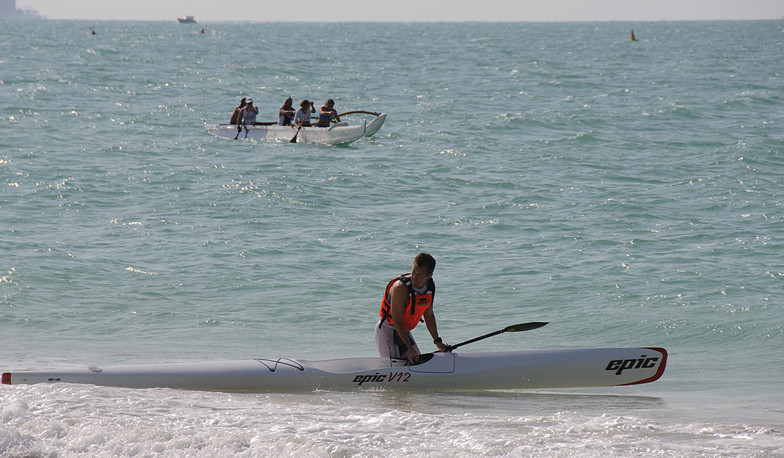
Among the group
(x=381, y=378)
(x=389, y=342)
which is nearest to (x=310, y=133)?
(x=389, y=342)

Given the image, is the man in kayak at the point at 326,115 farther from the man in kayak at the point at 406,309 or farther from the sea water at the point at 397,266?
the man in kayak at the point at 406,309

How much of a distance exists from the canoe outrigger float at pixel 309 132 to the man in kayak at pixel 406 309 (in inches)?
638

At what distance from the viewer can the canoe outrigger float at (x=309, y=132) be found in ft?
78.7

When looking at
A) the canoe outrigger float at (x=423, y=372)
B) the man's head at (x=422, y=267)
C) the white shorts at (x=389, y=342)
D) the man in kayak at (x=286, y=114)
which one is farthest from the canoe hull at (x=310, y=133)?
the man's head at (x=422, y=267)

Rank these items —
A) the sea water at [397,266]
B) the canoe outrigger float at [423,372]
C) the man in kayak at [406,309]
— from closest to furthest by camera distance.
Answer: the sea water at [397,266] → the man in kayak at [406,309] → the canoe outrigger float at [423,372]

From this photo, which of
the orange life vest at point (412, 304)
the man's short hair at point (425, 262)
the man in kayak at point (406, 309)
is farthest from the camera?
the orange life vest at point (412, 304)

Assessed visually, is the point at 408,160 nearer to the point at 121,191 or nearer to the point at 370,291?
the point at 121,191

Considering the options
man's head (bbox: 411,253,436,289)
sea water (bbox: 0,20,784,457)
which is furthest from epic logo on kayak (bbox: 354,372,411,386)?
man's head (bbox: 411,253,436,289)

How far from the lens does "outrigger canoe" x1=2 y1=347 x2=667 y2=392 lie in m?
7.84

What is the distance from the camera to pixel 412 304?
306 inches

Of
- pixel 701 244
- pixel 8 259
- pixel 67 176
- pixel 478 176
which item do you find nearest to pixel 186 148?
pixel 67 176

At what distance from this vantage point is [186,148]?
2361 centimetres

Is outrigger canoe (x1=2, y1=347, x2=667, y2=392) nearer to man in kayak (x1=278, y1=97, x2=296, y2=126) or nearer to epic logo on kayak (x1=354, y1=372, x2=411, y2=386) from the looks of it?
epic logo on kayak (x1=354, y1=372, x2=411, y2=386)

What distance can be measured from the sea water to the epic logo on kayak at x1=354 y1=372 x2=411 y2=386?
0.48 feet
